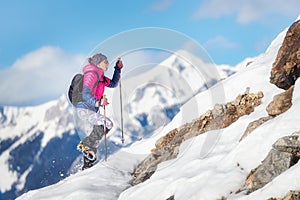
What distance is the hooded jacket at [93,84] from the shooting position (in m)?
18.9

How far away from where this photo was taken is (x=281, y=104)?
57.7 ft

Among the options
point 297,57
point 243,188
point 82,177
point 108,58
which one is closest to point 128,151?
point 82,177

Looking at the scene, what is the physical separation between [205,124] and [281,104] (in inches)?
184

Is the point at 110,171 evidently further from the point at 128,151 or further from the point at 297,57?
the point at 297,57

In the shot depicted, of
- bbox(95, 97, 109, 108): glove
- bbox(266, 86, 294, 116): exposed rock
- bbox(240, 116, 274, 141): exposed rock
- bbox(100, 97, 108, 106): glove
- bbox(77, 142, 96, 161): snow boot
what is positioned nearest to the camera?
bbox(240, 116, 274, 141): exposed rock

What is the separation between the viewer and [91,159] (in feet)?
74.3

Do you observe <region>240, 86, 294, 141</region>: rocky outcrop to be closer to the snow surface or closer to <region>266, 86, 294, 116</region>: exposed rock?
<region>266, 86, 294, 116</region>: exposed rock

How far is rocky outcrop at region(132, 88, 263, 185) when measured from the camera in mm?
20375

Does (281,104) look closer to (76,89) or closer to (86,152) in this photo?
(76,89)

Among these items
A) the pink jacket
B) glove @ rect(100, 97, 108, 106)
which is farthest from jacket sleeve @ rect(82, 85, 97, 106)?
glove @ rect(100, 97, 108, 106)

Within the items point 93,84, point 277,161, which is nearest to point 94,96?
point 93,84

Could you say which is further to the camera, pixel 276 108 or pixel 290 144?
pixel 276 108

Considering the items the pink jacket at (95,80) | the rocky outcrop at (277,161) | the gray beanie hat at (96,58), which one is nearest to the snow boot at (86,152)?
the pink jacket at (95,80)

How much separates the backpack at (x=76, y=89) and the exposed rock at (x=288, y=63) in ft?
24.2
